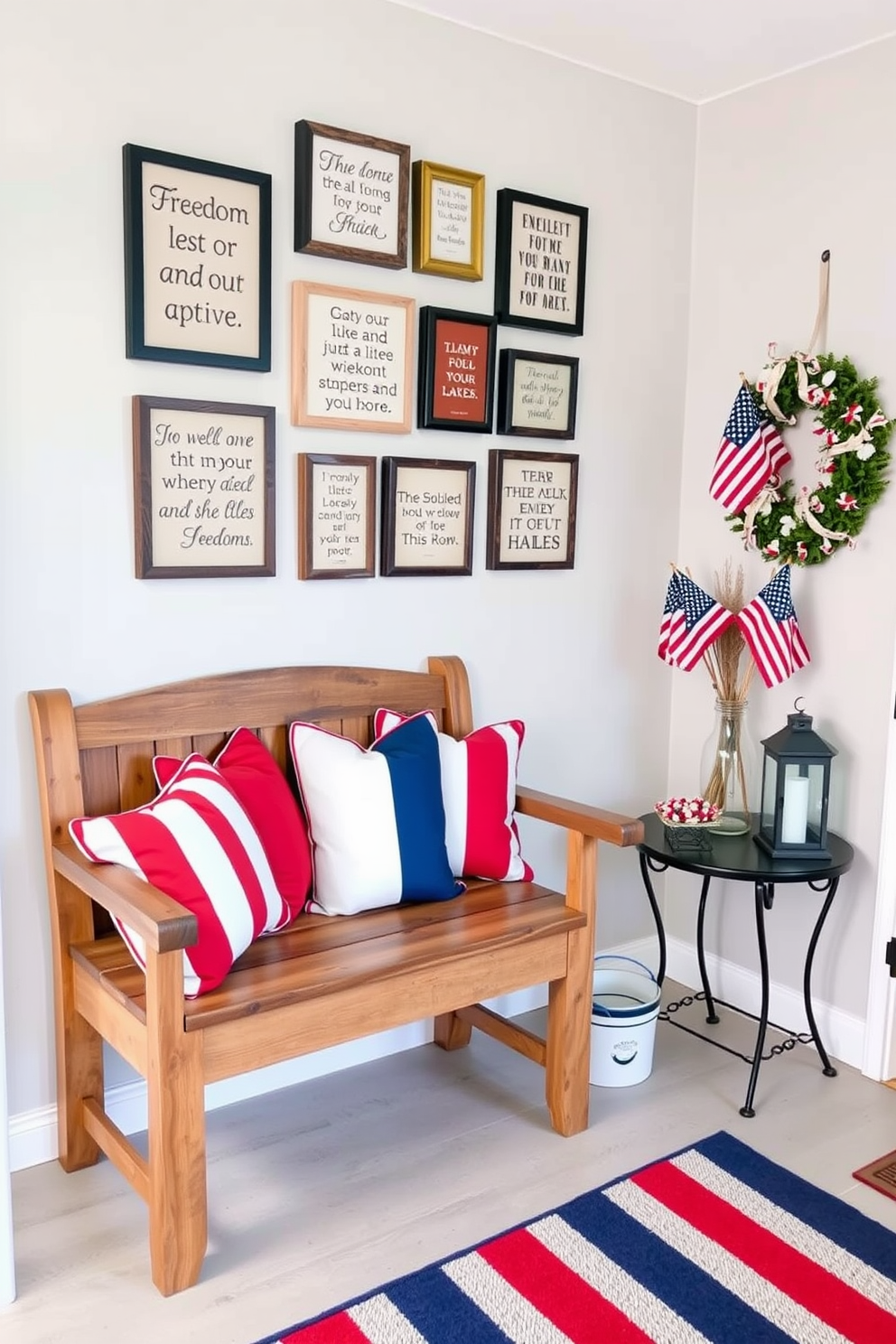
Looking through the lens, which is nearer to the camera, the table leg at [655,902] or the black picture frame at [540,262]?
the black picture frame at [540,262]

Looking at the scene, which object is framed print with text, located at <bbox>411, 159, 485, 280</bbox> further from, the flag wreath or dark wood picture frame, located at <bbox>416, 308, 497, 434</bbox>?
the flag wreath

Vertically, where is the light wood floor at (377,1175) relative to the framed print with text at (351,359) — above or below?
below

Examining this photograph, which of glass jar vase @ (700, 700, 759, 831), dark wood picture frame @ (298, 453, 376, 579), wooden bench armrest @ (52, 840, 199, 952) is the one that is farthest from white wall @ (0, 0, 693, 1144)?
glass jar vase @ (700, 700, 759, 831)

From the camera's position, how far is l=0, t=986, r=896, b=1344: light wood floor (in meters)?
1.93

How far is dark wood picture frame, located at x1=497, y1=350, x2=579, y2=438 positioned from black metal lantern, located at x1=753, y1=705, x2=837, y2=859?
0.95 m

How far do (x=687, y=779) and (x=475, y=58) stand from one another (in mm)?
1959

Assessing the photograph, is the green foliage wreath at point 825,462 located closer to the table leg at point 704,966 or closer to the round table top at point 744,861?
the round table top at point 744,861

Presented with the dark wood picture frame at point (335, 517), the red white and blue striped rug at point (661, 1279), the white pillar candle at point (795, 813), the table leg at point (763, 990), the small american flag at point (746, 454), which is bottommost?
the red white and blue striped rug at point (661, 1279)

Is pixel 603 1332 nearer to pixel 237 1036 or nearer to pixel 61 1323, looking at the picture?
pixel 237 1036

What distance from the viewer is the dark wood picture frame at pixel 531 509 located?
2828 millimetres

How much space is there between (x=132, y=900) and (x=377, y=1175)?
2.83ft

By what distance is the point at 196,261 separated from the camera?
2.28 meters

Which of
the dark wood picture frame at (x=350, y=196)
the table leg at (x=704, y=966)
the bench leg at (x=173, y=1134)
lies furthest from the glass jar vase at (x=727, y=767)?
the bench leg at (x=173, y=1134)

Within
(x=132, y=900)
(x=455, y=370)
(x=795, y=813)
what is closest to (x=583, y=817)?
(x=795, y=813)
